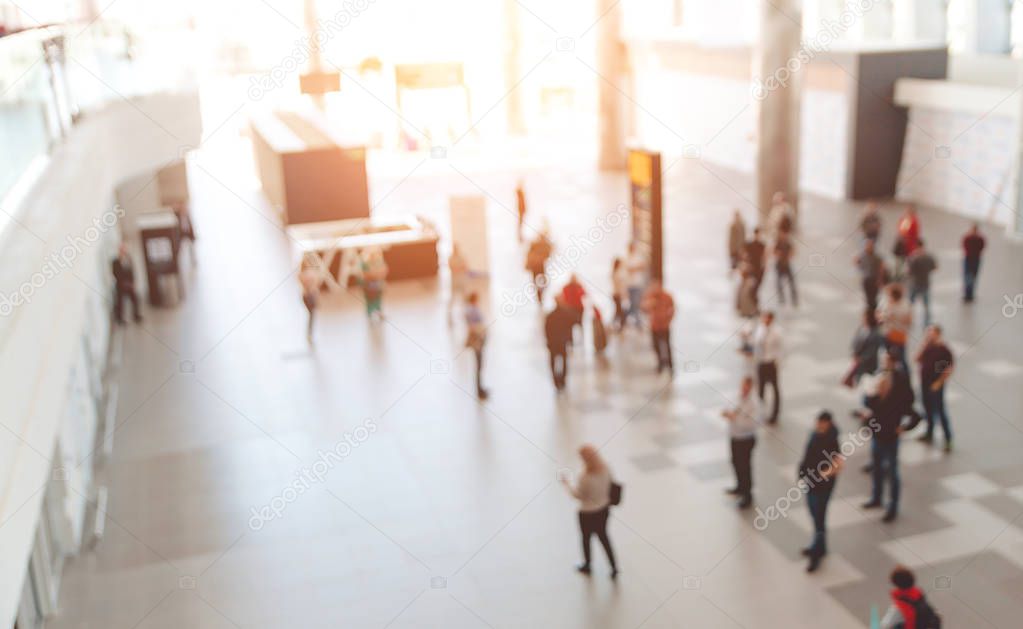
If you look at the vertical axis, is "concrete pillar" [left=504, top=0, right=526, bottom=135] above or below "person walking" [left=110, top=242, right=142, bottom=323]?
above

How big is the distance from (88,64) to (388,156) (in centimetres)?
2381

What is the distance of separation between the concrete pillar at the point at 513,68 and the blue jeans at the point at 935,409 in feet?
106

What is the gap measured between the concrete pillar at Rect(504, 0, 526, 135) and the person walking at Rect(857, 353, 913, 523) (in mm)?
33392

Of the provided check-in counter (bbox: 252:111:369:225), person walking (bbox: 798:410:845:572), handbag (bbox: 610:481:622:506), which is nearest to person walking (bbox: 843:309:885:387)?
person walking (bbox: 798:410:845:572)

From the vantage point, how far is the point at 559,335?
543 inches

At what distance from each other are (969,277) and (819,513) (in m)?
9.15

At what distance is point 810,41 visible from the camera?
2844 centimetres

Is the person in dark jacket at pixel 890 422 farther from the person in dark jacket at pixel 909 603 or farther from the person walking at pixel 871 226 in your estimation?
the person walking at pixel 871 226

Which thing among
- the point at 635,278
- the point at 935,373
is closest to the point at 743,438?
the point at 935,373

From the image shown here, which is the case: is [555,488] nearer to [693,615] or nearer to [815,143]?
[693,615]

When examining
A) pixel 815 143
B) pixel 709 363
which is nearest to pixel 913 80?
pixel 815 143

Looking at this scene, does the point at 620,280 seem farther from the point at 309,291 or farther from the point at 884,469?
the point at 884,469

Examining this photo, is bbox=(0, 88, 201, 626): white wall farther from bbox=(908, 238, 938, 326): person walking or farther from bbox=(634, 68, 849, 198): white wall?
bbox=(634, 68, 849, 198): white wall

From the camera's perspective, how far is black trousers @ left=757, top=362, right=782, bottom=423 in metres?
12.5
